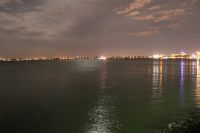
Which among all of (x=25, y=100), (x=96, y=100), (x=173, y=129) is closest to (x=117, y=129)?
(x=173, y=129)

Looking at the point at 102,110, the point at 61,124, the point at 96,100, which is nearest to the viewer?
the point at 61,124

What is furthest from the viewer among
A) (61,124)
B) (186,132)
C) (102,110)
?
(102,110)

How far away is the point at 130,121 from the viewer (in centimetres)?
2416

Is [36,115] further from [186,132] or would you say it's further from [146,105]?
[186,132]

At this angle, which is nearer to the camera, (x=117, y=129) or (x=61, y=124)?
(x=117, y=129)

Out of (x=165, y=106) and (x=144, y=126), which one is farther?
(x=165, y=106)

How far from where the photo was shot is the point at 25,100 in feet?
116

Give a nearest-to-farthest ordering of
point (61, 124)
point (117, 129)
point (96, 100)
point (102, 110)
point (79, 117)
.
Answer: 1. point (117, 129)
2. point (61, 124)
3. point (79, 117)
4. point (102, 110)
5. point (96, 100)

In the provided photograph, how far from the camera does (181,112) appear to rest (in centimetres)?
2731

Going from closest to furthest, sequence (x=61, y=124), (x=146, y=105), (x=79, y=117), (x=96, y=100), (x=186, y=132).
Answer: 1. (x=186, y=132)
2. (x=61, y=124)
3. (x=79, y=117)
4. (x=146, y=105)
5. (x=96, y=100)

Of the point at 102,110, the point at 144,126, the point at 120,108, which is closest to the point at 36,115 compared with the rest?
the point at 102,110

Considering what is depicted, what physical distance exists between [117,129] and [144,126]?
2.24 m

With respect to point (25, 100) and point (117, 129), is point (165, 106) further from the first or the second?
point (25, 100)

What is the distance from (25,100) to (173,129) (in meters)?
21.1
